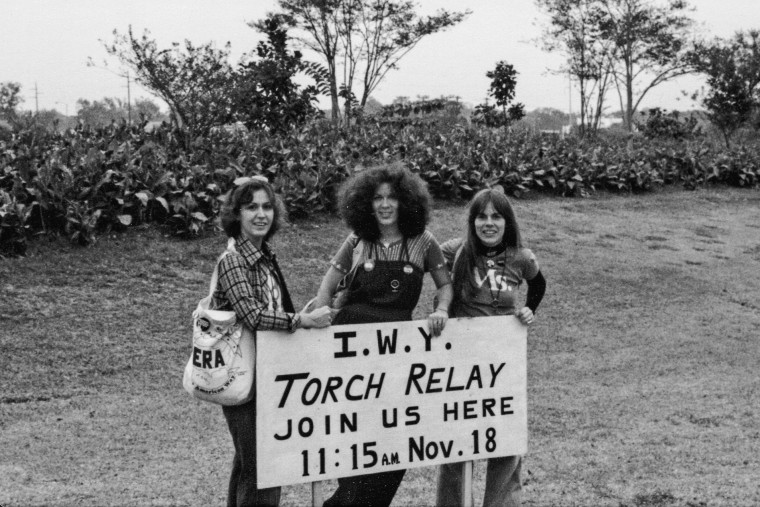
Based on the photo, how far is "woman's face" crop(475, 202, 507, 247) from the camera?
363 centimetres

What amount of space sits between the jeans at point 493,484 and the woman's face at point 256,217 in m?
1.30

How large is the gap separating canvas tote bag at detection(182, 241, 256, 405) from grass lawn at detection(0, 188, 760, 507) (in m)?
1.17

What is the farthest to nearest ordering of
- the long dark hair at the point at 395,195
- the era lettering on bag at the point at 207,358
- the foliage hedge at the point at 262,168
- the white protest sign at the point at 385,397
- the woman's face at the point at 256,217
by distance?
the foliage hedge at the point at 262,168 < the long dark hair at the point at 395,195 < the woman's face at the point at 256,217 < the white protest sign at the point at 385,397 < the era lettering on bag at the point at 207,358

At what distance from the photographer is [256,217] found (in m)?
3.32

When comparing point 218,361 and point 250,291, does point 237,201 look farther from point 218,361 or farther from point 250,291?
point 218,361

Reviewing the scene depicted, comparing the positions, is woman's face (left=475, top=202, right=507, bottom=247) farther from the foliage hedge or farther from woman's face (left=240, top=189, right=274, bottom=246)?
the foliage hedge

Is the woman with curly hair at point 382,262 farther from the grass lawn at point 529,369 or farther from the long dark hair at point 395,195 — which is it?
the grass lawn at point 529,369

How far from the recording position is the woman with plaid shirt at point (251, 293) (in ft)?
10.4

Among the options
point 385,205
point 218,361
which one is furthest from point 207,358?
point 385,205

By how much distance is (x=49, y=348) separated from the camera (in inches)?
250

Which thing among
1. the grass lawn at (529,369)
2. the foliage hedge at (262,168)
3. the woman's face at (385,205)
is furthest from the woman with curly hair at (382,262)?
the foliage hedge at (262,168)

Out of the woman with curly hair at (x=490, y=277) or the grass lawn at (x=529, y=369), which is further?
the grass lawn at (x=529, y=369)

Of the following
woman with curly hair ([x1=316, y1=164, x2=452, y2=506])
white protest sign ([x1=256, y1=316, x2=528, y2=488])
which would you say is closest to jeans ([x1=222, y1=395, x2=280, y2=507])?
white protest sign ([x1=256, y1=316, x2=528, y2=488])

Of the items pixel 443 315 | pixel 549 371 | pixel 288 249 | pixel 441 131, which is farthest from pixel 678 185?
pixel 443 315
